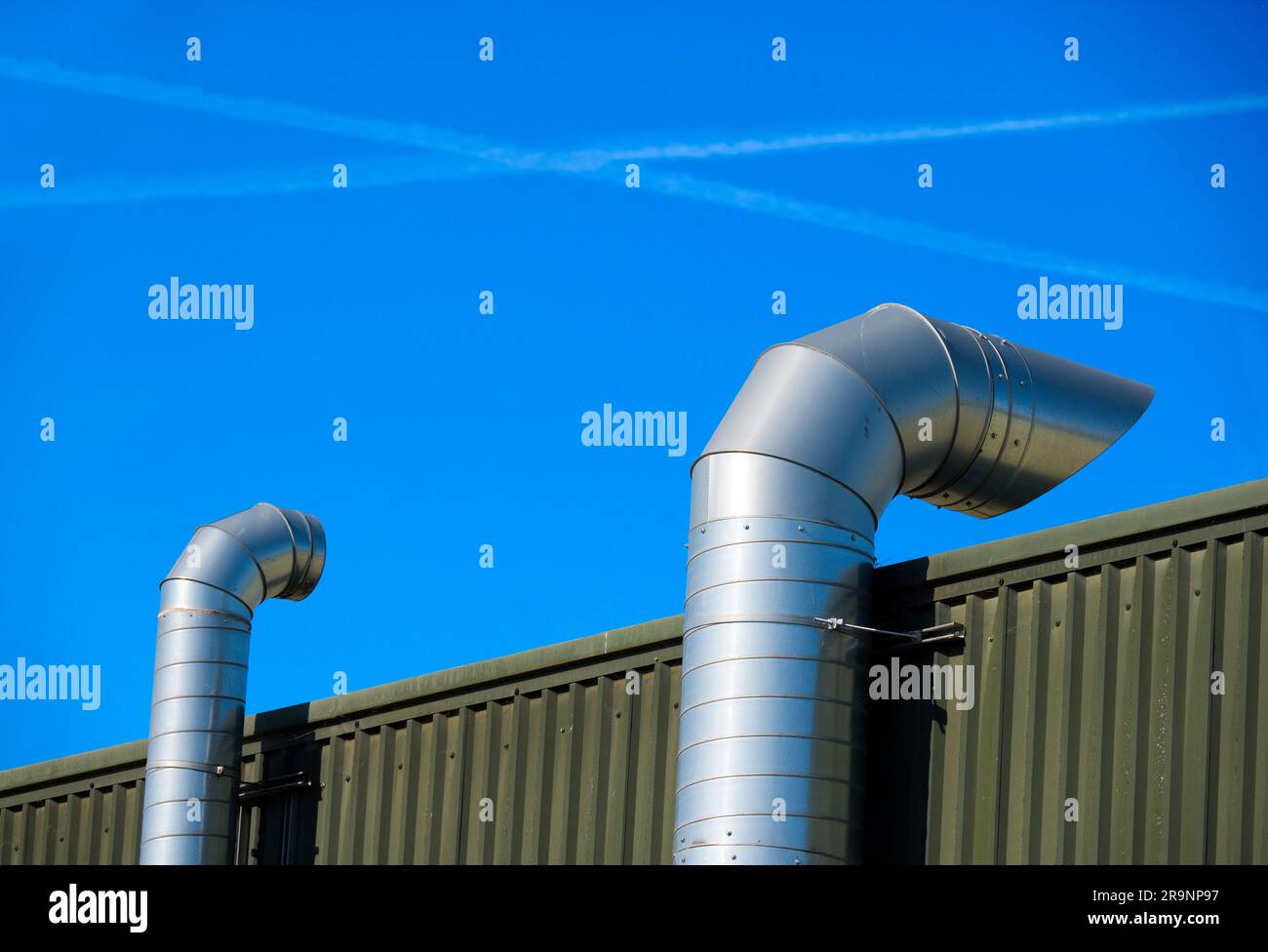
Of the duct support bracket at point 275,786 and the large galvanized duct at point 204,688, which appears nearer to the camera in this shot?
the large galvanized duct at point 204,688

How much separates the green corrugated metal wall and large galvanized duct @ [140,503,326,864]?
1863 mm

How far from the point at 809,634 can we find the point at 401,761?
18.2 ft

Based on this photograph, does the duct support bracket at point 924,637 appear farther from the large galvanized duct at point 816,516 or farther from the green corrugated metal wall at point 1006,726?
the large galvanized duct at point 816,516

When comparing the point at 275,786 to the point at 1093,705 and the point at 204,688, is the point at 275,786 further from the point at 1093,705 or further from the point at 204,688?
the point at 1093,705

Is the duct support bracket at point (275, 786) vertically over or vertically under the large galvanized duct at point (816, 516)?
under

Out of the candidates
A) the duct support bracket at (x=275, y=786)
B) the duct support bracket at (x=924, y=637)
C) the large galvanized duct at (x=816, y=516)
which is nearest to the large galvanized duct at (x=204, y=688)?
the duct support bracket at (x=275, y=786)

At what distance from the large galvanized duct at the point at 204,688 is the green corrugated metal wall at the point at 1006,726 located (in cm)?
186

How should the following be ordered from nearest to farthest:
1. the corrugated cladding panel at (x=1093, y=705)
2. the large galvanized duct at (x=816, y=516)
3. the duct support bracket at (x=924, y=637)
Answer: the corrugated cladding panel at (x=1093, y=705)
the large galvanized duct at (x=816, y=516)
the duct support bracket at (x=924, y=637)

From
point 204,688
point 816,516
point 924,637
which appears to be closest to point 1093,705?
point 924,637

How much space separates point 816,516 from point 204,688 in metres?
7.26

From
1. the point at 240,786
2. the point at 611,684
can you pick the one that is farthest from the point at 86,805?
the point at 611,684

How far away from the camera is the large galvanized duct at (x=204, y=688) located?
15.2 m

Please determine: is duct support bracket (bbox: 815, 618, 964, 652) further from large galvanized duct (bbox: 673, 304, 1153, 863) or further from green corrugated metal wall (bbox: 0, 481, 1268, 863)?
large galvanized duct (bbox: 673, 304, 1153, 863)
